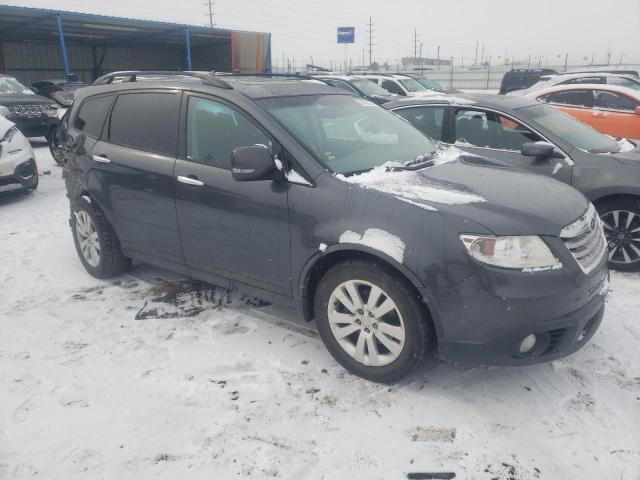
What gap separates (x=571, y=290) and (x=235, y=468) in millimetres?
1868

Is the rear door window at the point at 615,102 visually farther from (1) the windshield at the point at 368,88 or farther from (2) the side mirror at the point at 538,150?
(1) the windshield at the point at 368,88

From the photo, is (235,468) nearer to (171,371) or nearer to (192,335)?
(171,371)

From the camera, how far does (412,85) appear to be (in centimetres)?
1562

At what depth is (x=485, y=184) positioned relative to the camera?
2969 mm

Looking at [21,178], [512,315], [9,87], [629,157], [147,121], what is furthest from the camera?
[9,87]

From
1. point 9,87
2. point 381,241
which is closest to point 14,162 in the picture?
point 9,87

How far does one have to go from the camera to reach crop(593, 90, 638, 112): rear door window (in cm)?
788

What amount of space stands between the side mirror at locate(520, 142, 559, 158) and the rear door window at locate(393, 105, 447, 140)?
40.3 inches

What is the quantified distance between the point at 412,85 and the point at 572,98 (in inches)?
307

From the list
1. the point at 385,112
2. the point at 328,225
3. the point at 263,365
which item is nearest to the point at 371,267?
the point at 328,225

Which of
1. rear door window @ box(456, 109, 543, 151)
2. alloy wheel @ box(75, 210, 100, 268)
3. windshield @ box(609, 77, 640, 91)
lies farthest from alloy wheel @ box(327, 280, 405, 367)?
windshield @ box(609, 77, 640, 91)

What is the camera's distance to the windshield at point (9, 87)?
11.4 metres

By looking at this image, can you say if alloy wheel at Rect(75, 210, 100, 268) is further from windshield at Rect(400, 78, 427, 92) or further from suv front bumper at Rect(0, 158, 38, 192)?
windshield at Rect(400, 78, 427, 92)

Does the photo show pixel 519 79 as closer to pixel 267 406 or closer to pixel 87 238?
Result: pixel 87 238
